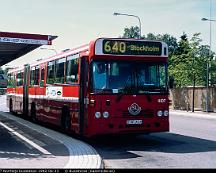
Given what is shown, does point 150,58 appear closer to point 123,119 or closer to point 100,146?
point 123,119

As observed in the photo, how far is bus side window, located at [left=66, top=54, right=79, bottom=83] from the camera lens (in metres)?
15.8

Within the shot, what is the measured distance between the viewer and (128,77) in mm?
14312

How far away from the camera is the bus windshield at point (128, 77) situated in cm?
1407

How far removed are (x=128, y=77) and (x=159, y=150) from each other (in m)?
2.43

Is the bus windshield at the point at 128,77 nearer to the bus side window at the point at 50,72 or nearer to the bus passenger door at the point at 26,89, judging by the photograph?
the bus side window at the point at 50,72

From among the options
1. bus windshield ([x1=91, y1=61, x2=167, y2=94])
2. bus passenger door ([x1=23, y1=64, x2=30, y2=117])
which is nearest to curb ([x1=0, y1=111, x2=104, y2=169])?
bus windshield ([x1=91, y1=61, x2=167, y2=94])

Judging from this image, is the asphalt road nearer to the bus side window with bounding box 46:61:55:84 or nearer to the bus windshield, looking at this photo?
the bus windshield

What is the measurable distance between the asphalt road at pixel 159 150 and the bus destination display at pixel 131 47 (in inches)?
112

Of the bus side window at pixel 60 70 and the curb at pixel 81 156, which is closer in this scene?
the curb at pixel 81 156

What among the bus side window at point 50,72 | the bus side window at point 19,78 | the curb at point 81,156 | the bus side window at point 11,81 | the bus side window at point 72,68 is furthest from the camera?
the bus side window at point 11,81

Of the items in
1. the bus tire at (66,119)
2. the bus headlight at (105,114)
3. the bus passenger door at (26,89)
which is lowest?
the bus tire at (66,119)

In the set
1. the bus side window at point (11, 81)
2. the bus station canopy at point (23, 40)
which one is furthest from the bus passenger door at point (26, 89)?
the bus station canopy at point (23, 40)

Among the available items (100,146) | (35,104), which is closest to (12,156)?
(100,146)

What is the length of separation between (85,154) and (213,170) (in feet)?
11.1
